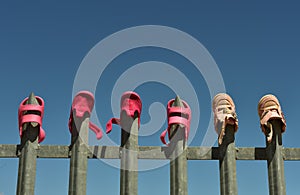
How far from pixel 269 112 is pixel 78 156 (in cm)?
264

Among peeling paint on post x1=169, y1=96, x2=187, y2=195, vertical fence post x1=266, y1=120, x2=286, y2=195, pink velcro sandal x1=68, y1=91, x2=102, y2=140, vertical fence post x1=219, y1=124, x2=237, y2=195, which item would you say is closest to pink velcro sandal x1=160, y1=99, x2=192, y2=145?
peeling paint on post x1=169, y1=96, x2=187, y2=195

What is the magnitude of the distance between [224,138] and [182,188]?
2.98 ft

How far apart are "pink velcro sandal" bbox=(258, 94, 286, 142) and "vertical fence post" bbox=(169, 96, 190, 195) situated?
112cm

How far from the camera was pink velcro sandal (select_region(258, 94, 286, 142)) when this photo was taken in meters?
7.39

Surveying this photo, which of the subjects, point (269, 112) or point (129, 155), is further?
point (269, 112)

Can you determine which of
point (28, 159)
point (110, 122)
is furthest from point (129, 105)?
point (28, 159)

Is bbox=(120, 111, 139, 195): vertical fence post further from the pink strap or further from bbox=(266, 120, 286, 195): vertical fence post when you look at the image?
bbox=(266, 120, 286, 195): vertical fence post

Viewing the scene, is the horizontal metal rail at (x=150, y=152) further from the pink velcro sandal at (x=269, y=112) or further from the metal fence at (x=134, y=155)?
the pink velcro sandal at (x=269, y=112)

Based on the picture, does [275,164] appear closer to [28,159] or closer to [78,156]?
[78,156]

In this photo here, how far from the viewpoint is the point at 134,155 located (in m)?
7.12

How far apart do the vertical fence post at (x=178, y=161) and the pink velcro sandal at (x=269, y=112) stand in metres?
1.12

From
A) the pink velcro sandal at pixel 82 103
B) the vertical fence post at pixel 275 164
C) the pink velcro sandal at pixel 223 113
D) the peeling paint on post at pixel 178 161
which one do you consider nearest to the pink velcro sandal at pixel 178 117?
the peeling paint on post at pixel 178 161

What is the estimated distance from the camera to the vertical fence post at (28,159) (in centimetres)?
701

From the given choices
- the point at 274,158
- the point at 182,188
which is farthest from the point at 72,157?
the point at 274,158
